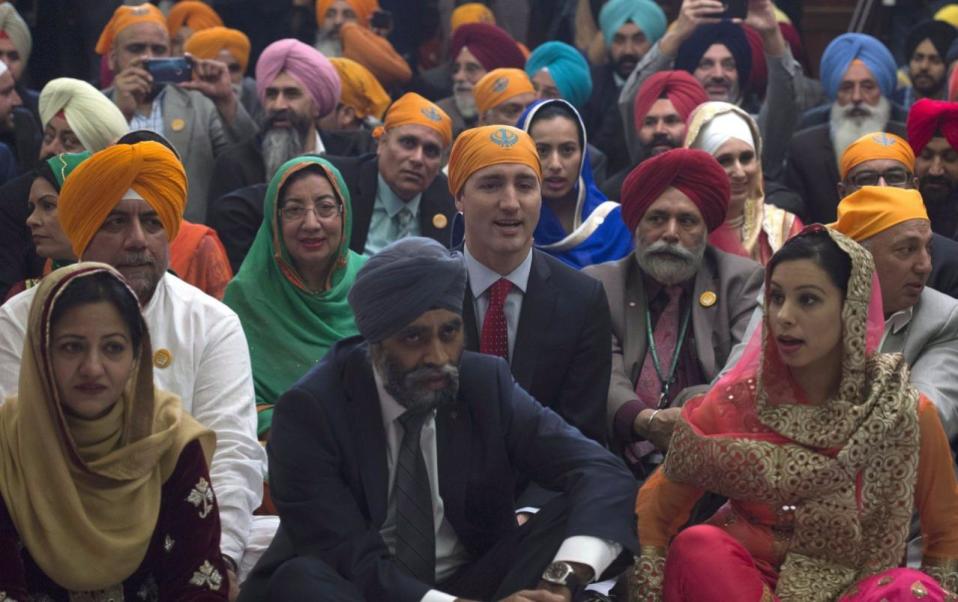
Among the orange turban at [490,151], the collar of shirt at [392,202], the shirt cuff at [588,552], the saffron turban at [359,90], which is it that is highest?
the orange turban at [490,151]

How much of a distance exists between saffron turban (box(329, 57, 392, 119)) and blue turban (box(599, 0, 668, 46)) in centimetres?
152

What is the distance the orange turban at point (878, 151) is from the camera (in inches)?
285

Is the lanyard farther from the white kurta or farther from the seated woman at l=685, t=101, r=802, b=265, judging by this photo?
the white kurta

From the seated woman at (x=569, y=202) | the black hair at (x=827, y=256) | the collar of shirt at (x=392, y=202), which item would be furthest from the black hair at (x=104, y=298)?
the collar of shirt at (x=392, y=202)

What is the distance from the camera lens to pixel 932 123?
7.51 m

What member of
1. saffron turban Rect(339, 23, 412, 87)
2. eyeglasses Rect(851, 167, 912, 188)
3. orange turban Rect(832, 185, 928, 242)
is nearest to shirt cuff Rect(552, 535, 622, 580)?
orange turban Rect(832, 185, 928, 242)

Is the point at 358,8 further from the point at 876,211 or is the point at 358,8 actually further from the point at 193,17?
the point at 876,211

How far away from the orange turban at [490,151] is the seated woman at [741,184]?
115 centimetres

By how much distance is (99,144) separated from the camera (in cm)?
744

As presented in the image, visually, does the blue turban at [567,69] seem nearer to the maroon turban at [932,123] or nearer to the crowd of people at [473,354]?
the crowd of people at [473,354]

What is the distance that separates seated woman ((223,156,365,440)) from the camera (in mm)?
6438

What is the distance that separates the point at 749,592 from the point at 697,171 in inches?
84.1

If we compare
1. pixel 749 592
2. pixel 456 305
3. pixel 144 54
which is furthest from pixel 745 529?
pixel 144 54

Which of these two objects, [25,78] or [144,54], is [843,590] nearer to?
[144,54]
